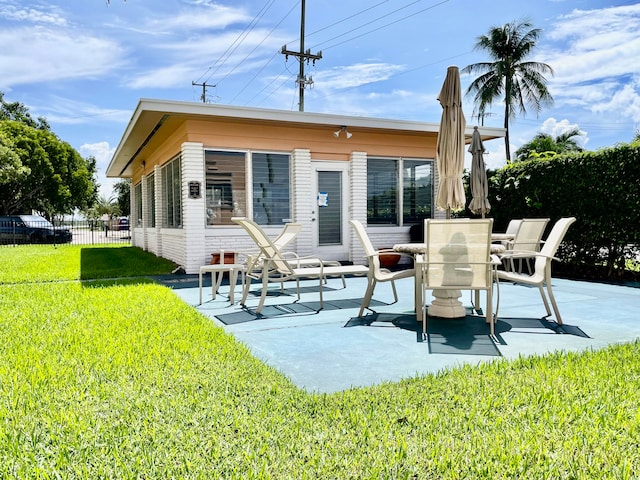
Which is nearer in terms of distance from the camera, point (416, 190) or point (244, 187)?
point (244, 187)

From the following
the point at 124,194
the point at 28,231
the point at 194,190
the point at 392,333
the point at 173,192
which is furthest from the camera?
the point at 124,194

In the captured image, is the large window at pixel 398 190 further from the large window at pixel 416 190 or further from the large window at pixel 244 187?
the large window at pixel 244 187

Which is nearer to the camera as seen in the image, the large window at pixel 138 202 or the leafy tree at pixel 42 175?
the large window at pixel 138 202

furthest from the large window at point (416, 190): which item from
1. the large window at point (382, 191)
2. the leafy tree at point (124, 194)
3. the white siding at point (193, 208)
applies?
the leafy tree at point (124, 194)

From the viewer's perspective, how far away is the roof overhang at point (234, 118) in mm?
8328

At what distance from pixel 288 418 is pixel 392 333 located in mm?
2100

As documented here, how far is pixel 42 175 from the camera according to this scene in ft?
94.5

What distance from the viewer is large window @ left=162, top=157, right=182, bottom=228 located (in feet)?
33.4

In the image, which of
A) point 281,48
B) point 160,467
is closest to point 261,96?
point 281,48

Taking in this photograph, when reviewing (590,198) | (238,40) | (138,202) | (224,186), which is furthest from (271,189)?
(238,40)

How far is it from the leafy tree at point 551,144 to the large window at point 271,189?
686 inches

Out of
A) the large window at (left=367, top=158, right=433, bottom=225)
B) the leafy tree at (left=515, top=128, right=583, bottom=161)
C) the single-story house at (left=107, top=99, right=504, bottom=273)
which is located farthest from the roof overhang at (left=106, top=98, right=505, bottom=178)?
the leafy tree at (left=515, top=128, right=583, bottom=161)

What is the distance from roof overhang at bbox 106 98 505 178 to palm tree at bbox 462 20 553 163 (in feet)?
51.6

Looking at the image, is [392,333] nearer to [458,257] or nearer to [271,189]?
[458,257]
